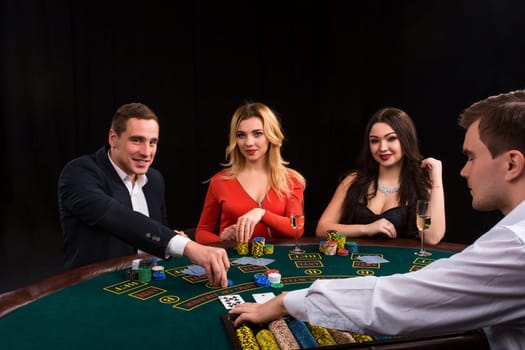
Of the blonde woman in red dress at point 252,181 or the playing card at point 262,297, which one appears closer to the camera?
the playing card at point 262,297

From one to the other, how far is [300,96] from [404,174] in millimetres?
3270

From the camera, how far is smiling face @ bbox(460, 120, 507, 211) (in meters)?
1.12

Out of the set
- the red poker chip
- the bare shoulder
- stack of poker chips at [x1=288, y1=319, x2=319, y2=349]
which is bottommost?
the red poker chip

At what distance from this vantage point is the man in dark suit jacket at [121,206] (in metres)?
1.89

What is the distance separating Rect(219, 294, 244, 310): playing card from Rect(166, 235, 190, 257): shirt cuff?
1.12 feet

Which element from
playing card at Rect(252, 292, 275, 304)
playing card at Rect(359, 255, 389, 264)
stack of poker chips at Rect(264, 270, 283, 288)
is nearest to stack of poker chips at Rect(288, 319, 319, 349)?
playing card at Rect(252, 292, 275, 304)

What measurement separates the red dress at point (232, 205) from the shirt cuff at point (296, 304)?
5.51 feet

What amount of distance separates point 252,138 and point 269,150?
0.19 m

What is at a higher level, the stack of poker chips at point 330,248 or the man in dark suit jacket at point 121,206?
the man in dark suit jacket at point 121,206

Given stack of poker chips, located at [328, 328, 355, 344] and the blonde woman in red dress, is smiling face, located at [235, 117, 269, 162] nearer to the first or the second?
the blonde woman in red dress

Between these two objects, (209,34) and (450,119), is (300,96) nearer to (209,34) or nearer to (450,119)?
(209,34)

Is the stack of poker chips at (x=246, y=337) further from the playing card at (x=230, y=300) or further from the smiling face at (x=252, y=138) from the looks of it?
the smiling face at (x=252, y=138)

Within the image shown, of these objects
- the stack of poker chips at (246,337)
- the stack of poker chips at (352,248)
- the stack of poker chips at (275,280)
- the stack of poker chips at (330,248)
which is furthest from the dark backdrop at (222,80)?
the stack of poker chips at (246,337)

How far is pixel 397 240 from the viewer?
2.44 m
